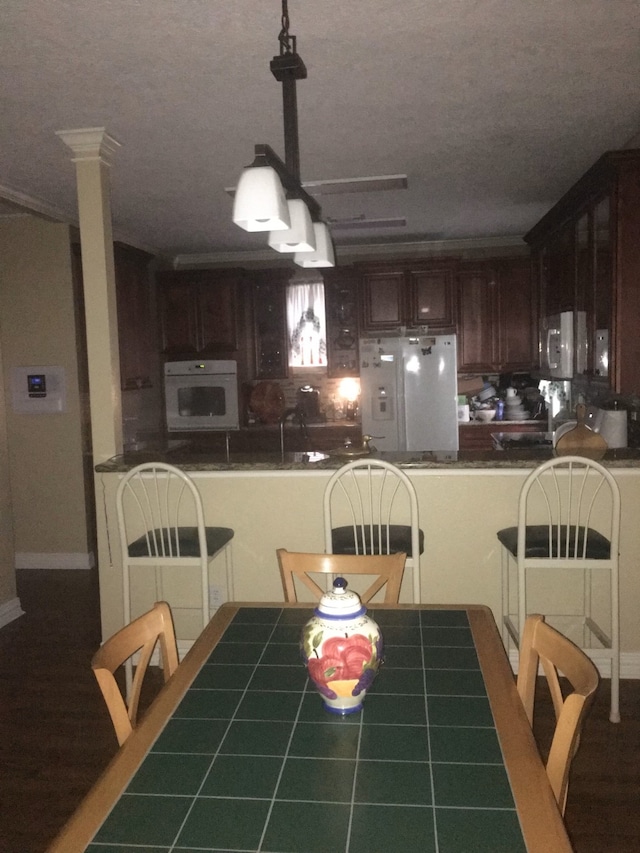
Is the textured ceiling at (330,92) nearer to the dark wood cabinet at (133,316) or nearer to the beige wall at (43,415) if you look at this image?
the beige wall at (43,415)

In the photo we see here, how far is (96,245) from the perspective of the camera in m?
3.11

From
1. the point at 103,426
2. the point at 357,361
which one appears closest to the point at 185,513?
the point at 103,426

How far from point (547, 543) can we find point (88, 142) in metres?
2.57

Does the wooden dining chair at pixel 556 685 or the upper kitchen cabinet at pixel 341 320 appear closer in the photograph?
the wooden dining chair at pixel 556 685

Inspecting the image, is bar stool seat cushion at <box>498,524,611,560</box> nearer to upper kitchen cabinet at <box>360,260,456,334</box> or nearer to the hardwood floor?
Result: the hardwood floor

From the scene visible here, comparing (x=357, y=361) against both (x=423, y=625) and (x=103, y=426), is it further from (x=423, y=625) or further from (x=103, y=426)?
(x=423, y=625)

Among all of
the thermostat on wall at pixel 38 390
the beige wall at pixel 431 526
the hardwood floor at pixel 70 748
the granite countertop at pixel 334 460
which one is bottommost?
the hardwood floor at pixel 70 748

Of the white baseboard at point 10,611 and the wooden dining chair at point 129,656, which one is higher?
the wooden dining chair at point 129,656

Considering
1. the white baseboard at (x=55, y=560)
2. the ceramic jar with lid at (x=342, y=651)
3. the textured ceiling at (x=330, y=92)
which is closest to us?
the ceramic jar with lid at (x=342, y=651)

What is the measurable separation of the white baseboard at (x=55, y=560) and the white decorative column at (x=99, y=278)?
1.88 metres

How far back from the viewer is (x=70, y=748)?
2496 millimetres

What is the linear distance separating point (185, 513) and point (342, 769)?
7.07ft

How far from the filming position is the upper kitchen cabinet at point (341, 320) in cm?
586

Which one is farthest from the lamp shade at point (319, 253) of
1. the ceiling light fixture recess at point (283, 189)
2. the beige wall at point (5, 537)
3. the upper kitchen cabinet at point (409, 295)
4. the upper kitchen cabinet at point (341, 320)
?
the upper kitchen cabinet at point (341, 320)
